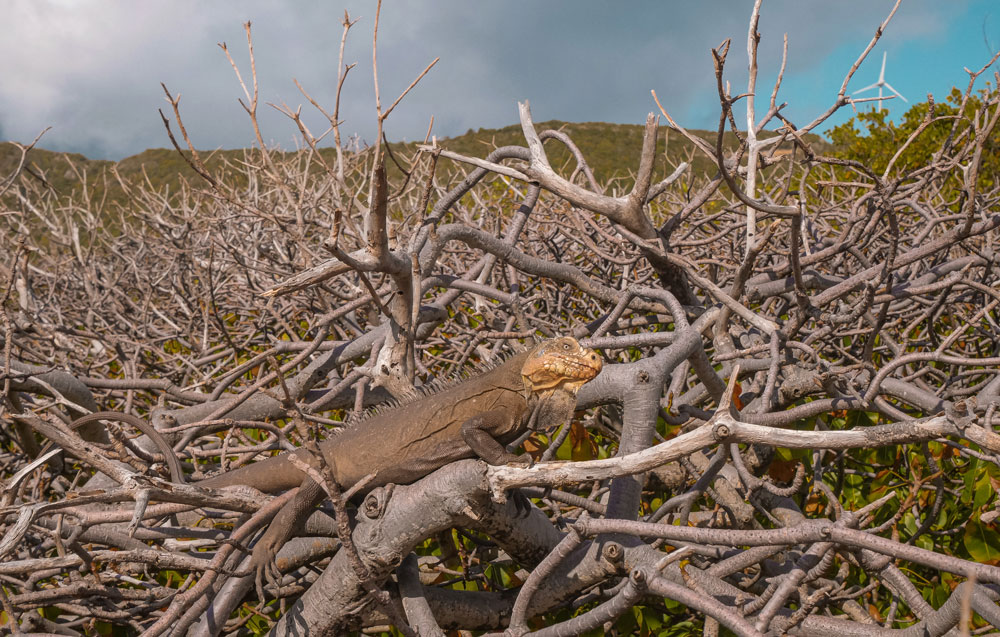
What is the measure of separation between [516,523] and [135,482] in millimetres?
1041

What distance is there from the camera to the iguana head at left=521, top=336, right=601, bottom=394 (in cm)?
213

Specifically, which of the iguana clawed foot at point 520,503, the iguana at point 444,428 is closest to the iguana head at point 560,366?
the iguana at point 444,428

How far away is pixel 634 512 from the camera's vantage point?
206 cm

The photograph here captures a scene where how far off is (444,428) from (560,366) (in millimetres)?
482

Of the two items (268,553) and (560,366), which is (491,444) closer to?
(560,366)

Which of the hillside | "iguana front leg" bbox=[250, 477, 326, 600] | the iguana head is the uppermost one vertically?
the hillside

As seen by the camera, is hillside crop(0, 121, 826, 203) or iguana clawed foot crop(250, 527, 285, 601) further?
hillside crop(0, 121, 826, 203)

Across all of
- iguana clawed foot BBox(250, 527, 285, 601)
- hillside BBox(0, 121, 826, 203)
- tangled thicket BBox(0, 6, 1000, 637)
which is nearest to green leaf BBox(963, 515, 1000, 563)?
tangled thicket BBox(0, 6, 1000, 637)

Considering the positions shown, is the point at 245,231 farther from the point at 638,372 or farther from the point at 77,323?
the point at 638,372

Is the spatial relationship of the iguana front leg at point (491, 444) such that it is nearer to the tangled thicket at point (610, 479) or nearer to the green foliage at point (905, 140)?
the tangled thicket at point (610, 479)

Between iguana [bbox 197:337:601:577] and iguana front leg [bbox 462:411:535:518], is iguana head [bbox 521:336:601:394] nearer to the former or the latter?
iguana [bbox 197:337:601:577]

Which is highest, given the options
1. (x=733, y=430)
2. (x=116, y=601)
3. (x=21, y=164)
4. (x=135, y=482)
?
(x=21, y=164)

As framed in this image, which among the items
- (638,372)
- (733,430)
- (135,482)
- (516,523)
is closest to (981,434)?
(733,430)

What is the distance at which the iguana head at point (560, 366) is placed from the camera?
2129 mm
